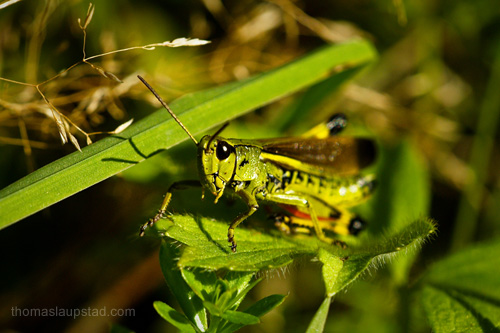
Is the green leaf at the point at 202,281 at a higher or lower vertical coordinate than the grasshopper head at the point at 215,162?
lower

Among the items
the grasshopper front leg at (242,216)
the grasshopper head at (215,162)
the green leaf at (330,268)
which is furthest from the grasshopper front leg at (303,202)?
the green leaf at (330,268)

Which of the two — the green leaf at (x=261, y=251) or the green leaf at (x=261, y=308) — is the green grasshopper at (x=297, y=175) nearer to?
the green leaf at (x=261, y=251)

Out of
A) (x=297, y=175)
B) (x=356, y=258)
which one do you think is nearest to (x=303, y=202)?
(x=297, y=175)

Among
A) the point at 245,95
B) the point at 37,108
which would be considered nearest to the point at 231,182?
the point at 245,95

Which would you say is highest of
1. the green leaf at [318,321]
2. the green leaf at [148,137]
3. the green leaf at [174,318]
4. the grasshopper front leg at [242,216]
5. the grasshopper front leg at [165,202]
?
the green leaf at [148,137]

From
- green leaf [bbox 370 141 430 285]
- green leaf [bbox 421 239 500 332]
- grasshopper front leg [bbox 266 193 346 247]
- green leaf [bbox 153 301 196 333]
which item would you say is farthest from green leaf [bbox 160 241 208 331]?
green leaf [bbox 370 141 430 285]

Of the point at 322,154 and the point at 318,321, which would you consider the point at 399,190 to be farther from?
the point at 318,321
